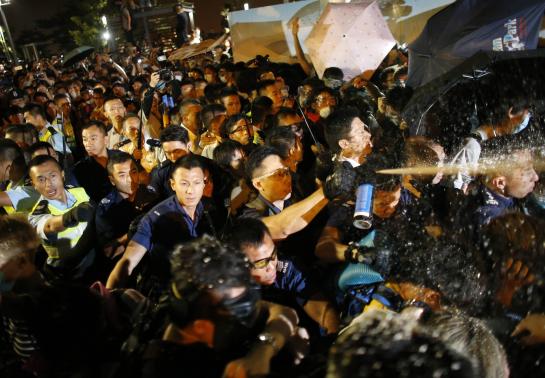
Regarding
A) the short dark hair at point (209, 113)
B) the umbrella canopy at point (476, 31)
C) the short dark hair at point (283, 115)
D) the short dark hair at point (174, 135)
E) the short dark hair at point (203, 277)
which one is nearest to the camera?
the short dark hair at point (203, 277)

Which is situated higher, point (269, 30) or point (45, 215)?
point (269, 30)

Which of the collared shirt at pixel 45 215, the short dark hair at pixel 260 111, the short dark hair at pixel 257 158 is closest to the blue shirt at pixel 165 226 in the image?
the short dark hair at pixel 257 158

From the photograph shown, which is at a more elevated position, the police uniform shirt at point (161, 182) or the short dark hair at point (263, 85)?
the short dark hair at point (263, 85)

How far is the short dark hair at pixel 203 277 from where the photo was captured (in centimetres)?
161

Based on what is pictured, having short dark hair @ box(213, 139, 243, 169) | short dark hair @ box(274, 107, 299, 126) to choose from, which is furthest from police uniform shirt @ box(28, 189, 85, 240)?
short dark hair @ box(274, 107, 299, 126)

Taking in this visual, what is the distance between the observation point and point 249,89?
344 inches

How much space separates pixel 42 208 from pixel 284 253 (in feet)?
6.83

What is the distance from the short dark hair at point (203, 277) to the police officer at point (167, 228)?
1352 millimetres

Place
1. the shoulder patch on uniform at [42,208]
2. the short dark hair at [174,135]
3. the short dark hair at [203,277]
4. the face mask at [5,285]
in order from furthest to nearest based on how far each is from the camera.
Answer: the short dark hair at [174,135]
the shoulder patch on uniform at [42,208]
the face mask at [5,285]
the short dark hair at [203,277]

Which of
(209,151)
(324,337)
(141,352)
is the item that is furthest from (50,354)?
(209,151)

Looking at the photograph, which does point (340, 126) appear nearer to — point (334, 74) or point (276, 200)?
point (276, 200)

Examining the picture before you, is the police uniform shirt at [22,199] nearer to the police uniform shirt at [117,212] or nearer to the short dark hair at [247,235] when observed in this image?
the police uniform shirt at [117,212]

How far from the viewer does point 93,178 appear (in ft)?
16.3

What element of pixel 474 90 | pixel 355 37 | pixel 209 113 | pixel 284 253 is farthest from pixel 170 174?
pixel 355 37
